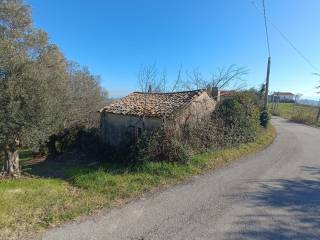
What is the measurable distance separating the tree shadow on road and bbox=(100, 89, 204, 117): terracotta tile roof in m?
6.11

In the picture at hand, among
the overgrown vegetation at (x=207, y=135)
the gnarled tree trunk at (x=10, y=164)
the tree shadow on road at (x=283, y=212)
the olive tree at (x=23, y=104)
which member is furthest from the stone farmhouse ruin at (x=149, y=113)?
the gnarled tree trunk at (x=10, y=164)

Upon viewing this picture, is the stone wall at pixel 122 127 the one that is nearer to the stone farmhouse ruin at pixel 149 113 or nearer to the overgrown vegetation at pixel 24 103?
the stone farmhouse ruin at pixel 149 113

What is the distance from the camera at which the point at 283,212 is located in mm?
6074

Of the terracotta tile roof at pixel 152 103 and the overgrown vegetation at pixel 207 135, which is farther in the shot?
the terracotta tile roof at pixel 152 103

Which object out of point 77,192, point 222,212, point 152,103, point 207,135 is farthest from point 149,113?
point 222,212

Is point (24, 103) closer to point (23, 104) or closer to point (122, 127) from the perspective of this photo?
point (23, 104)

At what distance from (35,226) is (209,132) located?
859cm

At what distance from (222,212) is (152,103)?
1006 centimetres

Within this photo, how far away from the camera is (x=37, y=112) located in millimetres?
9188

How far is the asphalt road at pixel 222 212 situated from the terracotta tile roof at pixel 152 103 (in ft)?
16.6

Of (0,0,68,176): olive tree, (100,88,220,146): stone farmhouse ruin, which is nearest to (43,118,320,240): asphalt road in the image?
(100,88,220,146): stone farmhouse ruin

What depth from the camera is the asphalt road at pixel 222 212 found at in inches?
199

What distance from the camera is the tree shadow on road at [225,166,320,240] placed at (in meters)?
5.07

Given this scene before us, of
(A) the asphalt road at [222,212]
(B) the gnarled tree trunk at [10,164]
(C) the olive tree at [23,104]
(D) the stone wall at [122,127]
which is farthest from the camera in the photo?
(D) the stone wall at [122,127]
